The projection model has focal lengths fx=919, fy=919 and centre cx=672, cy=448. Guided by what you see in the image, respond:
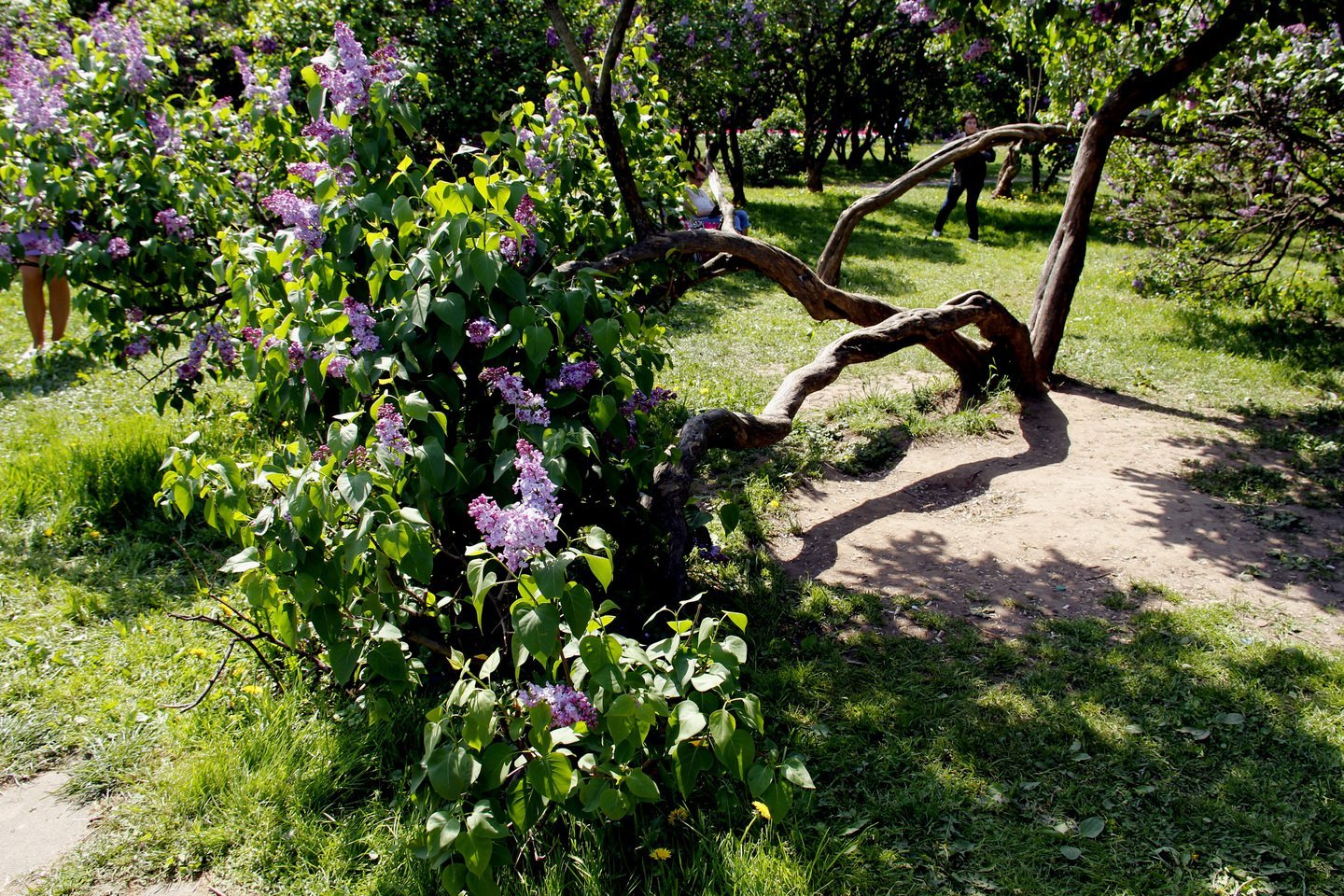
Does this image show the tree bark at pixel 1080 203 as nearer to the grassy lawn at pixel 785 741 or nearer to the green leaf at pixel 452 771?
the grassy lawn at pixel 785 741

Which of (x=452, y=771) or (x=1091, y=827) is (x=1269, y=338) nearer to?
(x=1091, y=827)

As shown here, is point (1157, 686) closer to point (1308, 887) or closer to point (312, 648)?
point (1308, 887)

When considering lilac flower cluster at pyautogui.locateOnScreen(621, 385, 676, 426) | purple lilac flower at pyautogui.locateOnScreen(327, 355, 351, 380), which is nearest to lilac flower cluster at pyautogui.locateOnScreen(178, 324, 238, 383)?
purple lilac flower at pyautogui.locateOnScreen(327, 355, 351, 380)

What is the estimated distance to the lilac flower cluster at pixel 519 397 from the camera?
2.60 m

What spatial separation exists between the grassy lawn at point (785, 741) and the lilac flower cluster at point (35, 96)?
137cm

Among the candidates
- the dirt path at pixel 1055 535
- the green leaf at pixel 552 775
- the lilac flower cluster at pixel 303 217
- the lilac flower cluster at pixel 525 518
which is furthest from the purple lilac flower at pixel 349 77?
the dirt path at pixel 1055 535

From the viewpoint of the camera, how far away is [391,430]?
7.34 ft

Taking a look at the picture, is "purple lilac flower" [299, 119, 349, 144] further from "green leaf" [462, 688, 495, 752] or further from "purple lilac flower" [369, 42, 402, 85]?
"green leaf" [462, 688, 495, 752]

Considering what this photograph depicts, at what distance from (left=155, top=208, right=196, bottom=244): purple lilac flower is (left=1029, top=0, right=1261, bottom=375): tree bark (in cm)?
518

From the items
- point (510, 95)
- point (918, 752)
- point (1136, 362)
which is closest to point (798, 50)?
point (510, 95)

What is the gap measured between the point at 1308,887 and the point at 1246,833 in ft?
0.67

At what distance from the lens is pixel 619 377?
282cm

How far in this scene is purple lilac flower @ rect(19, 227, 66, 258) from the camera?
3.91 m

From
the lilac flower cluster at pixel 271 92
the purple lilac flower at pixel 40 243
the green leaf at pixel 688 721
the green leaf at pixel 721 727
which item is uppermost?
the lilac flower cluster at pixel 271 92
